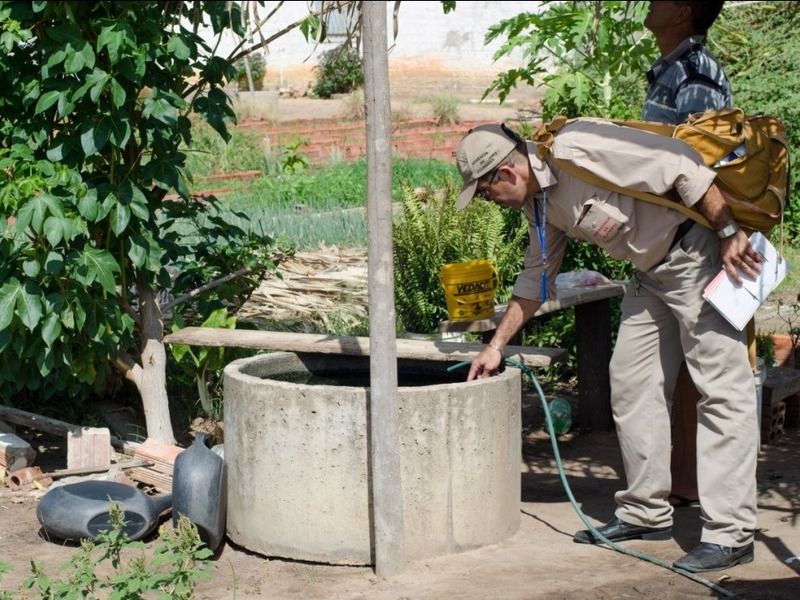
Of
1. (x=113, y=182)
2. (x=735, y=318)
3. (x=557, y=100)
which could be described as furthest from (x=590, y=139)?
(x=557, y=100)

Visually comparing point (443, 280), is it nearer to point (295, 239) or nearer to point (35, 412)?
point (35, 412)

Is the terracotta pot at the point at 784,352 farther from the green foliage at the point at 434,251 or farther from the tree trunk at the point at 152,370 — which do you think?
the tree trunk at the point at 152,370

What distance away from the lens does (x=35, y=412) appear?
6266 mm

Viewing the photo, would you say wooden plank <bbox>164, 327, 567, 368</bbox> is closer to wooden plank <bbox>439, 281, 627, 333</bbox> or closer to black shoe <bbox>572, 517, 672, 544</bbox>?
wooden plank <bbox>439, 281, 627, 333</bbox>

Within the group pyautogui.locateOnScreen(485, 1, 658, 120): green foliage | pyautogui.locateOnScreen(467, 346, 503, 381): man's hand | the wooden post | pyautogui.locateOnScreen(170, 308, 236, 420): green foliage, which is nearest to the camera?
the wooden post

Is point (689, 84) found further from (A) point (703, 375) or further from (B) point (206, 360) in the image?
(B) point (206, 360)

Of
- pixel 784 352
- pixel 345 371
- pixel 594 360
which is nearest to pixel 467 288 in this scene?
pixel 345 371

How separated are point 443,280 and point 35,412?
7.98 ft

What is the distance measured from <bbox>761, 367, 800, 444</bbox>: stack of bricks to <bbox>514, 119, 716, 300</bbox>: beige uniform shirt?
1.98 metres

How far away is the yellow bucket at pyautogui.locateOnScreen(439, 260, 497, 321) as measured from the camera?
214 inches

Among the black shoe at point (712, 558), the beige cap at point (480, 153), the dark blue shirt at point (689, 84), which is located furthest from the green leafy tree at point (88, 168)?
the black shoe at point (712, 558)

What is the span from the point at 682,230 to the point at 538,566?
1.36 metres

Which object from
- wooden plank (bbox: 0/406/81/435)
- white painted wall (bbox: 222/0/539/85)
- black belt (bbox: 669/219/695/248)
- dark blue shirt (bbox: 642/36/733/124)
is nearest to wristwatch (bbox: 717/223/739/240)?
black belt (bbox: 669/219/695/248)

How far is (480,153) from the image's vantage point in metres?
4.22
